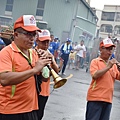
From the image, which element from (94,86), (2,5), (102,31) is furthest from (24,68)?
(102,31)

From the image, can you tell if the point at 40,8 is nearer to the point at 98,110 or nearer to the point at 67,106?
the point at 67,106

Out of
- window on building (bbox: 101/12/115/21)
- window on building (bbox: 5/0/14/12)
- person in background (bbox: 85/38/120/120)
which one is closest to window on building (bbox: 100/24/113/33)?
window on building (bbox: 101/12/115/21)

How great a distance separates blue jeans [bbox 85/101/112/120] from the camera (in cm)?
474

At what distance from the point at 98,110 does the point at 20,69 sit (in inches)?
71.5

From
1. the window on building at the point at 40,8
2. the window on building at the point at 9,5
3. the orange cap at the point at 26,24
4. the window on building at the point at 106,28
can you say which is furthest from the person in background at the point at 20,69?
the window on building at the point at 106,28

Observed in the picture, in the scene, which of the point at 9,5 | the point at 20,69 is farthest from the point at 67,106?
the point at 9,5

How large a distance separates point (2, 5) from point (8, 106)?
29.1 m

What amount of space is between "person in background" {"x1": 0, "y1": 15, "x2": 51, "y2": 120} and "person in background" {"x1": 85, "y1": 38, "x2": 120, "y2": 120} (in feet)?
4.78

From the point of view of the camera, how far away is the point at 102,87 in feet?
15.5

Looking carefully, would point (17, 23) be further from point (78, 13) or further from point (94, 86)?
point (78, 13)

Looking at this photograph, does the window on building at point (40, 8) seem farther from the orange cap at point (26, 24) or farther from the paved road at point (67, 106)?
the orange cap at point (26, 24)

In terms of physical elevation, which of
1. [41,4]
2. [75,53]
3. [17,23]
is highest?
[41,4]

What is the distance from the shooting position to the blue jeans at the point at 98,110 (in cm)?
474

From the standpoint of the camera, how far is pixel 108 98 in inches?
187
